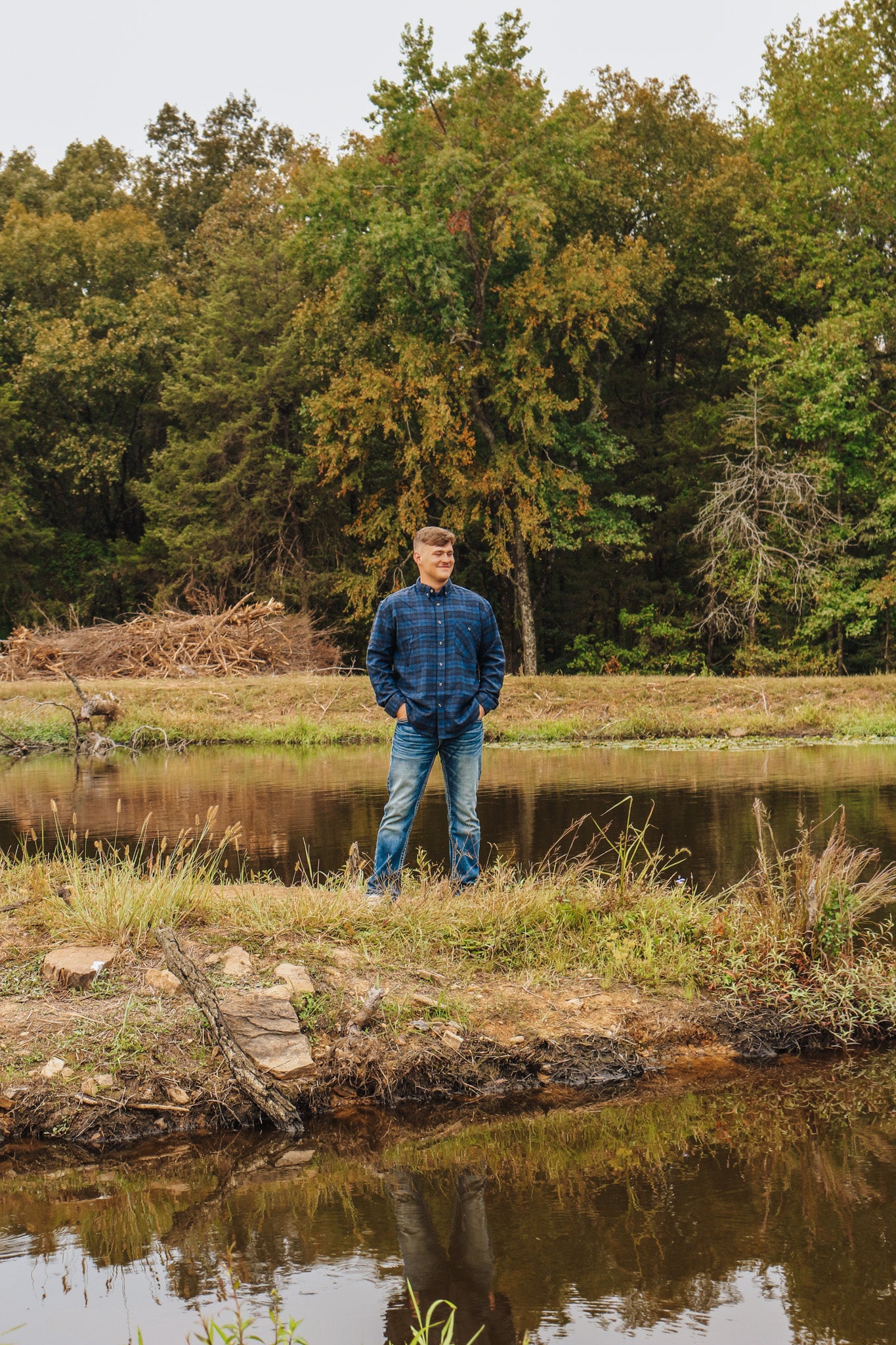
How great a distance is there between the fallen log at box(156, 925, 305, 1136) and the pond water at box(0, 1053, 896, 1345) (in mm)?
132

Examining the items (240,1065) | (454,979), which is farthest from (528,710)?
(240,1065)

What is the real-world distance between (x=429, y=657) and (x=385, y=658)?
0.27 m

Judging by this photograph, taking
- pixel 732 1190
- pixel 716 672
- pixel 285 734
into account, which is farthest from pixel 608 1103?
pixel 716 672

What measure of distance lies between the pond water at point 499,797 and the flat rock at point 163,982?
9.41ft

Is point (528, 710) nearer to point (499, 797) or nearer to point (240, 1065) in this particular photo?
point (499, 797)

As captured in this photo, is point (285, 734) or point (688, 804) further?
point (285, 734)

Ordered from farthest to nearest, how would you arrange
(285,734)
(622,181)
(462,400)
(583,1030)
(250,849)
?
(622,181) < (462,400) < (285,734) < (250,849) < (583,1030)

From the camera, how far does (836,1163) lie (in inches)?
178

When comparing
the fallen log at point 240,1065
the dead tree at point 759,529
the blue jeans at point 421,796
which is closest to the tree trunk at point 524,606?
the dead tree at point 759,529

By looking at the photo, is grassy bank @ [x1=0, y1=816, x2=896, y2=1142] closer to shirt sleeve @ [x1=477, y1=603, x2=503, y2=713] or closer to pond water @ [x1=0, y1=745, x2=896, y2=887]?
shirt sleeve @ [x1=477, y1=603, x2=503, y2=713]

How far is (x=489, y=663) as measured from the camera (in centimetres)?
741

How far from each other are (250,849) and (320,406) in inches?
864

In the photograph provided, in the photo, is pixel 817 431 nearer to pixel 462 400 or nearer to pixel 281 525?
pixel 462 400

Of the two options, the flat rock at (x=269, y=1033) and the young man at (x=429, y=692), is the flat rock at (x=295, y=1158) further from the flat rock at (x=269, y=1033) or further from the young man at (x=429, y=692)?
the young man at (x=429, y=692)
